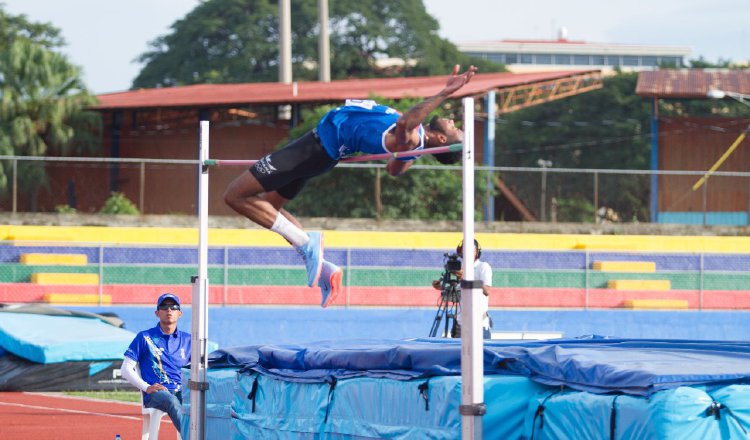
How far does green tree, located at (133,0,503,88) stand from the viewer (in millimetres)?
48531

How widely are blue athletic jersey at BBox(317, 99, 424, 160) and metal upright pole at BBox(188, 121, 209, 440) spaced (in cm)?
105

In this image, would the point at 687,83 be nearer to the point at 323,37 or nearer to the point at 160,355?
the point at 323,37

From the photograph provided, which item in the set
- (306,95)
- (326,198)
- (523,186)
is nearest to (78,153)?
(306,95)

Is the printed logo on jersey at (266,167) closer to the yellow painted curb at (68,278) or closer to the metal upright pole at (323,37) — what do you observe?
the yellow painted curb at (68,278)

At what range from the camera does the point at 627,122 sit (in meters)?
41.9

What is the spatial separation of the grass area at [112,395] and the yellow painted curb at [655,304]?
8078 millimetres

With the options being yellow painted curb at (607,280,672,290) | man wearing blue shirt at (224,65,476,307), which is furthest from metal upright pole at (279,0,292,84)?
man wearing blue shirt at (224,65,476,307)

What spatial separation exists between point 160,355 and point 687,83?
931 inches

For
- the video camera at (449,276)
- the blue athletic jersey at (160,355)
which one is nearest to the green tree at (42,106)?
the video camera at (449,276)

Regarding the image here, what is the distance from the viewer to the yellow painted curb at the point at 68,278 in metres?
18.2

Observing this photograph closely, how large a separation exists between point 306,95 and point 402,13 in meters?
23.4

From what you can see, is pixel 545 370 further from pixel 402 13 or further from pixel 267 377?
pixel 402 13

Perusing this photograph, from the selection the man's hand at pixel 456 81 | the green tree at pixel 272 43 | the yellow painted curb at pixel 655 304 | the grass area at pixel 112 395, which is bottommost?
the grass area at pixel 112 395

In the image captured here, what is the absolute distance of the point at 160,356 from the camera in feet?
26.9
